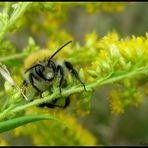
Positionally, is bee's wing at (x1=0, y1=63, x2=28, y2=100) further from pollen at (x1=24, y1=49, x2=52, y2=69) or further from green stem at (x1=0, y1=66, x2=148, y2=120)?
pollen at (x1=24, y1=49, x2=52, y2=69)

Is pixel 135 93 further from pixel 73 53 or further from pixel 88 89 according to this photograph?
pixel 73 53

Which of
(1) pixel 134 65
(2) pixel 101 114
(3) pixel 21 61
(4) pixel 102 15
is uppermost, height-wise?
(3) pixel 21 61

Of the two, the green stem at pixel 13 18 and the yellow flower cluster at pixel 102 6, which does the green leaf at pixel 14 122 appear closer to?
the green stem at pixel 13 18

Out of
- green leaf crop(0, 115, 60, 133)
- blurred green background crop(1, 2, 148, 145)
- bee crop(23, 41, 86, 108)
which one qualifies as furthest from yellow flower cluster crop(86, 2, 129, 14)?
blurred green background crop(1, 2, 148, 145)

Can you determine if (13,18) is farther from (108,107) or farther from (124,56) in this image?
(108,107)

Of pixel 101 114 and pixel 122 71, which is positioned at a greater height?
pixel 122 71

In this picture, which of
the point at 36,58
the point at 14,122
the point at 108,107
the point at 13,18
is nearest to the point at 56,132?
the point at 36,58

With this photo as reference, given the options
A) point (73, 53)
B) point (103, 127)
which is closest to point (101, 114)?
point (103, 127)
